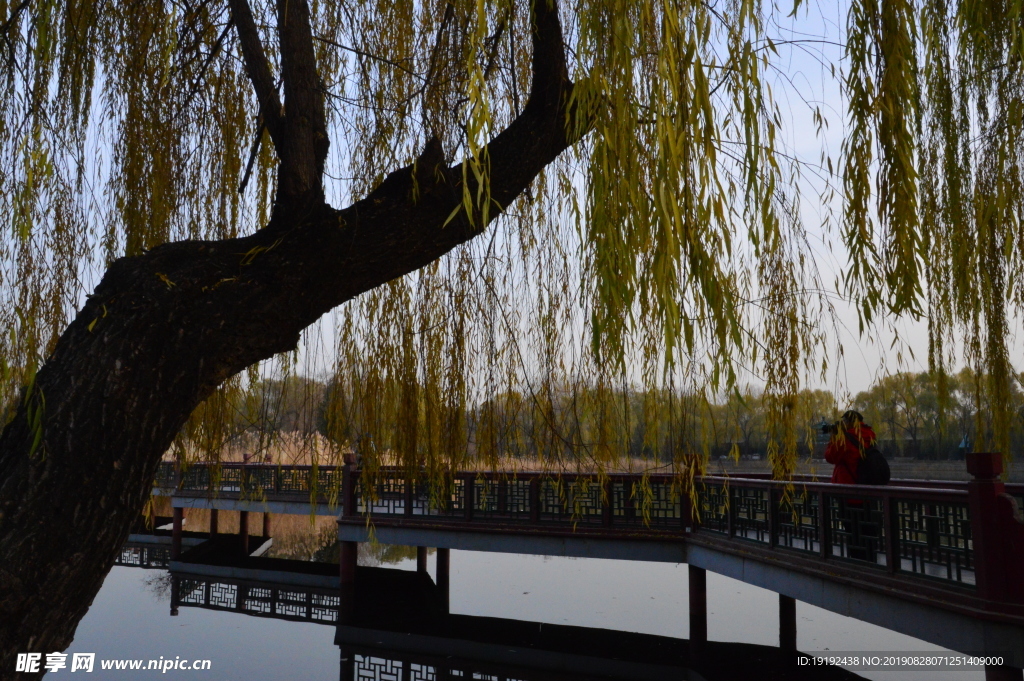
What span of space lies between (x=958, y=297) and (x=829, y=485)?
1962 mm

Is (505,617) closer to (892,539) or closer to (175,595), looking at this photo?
(175,595)

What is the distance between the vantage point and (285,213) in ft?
5.80

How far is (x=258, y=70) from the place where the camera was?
191cm

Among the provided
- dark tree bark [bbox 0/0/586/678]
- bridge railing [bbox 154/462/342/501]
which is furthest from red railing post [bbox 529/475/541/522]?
dark tree bark [bbox 0/0/586/678]

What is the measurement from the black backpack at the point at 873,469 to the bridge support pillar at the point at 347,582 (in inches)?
201

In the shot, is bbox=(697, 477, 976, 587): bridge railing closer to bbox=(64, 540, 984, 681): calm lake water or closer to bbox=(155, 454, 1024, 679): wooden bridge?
bbox=(155, 454, 1024, 679): wooden bridge

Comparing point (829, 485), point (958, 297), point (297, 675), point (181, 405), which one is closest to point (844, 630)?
point (829, 485)

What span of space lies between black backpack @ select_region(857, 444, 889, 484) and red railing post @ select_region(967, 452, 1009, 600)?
116 centimetres

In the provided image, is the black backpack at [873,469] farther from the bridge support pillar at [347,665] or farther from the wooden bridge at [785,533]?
the bridge support pillar at [347,665]

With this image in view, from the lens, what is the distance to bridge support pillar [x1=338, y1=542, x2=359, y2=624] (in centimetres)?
762

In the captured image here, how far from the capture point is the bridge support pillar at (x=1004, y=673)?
289cm

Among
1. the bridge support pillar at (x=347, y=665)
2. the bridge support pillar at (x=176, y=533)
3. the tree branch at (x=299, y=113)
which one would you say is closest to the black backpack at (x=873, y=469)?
the tree branch at (x=299, y=113)

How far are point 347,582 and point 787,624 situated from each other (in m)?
4.18

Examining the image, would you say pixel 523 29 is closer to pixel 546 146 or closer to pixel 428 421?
pixel 546 146
